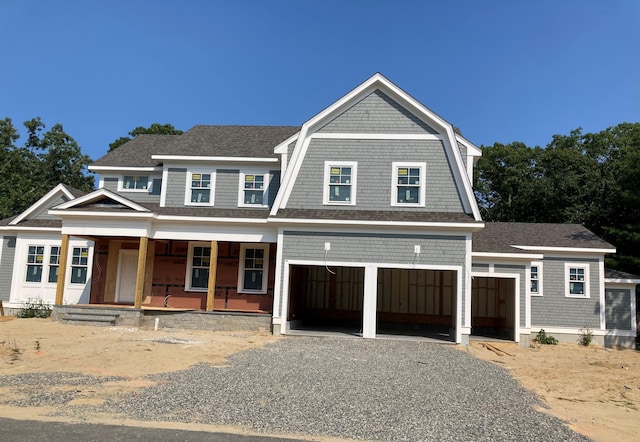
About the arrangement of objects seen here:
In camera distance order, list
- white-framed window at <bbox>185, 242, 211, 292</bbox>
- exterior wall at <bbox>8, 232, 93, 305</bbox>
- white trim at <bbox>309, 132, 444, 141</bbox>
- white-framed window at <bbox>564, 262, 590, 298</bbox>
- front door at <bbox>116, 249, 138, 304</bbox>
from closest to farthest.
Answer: white trim at <bbox>309, 132, 444, 141</bbox>, white-framed window at <bbox>185, 242, 211, 292</bbox>, exterior wall at <bbox>8, 232, 93, 305</bbox>, white-framed window at <bbox>564, 262, 590, 298</bbox>, front door at <bbox>116, 249, 138, 304</bbox>

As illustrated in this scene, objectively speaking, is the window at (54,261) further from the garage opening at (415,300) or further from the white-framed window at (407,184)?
the white-framed window at (407,184)

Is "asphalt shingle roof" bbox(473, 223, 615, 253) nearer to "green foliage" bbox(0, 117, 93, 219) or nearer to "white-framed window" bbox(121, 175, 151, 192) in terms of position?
"white-framed window" bbox(121, 175, 151, 192)

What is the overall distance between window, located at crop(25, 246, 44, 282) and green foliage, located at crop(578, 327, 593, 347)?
21.3 meters

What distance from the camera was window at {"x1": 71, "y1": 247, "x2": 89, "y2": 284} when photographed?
19141 mm

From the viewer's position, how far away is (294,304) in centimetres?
1842

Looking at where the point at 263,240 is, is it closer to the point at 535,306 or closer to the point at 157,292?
the point at 157,292

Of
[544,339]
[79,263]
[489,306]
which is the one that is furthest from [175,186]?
[544,339]

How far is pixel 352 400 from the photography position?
299 inches

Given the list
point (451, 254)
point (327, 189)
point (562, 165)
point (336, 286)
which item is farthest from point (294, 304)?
point (562, 165)

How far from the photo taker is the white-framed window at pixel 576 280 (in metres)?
19.1

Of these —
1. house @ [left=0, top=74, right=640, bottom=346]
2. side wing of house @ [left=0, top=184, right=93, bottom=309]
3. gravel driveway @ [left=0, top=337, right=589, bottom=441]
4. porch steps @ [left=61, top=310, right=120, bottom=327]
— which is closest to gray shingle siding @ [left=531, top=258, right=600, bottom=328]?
house @ [left=0, top=74, right=640, bottom=346]

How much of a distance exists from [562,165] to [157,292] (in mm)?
27612

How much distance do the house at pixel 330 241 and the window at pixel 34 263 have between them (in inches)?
9.6

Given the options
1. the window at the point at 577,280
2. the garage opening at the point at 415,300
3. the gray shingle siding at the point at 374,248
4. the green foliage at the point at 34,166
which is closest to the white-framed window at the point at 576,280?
the window at the point at 577,280
